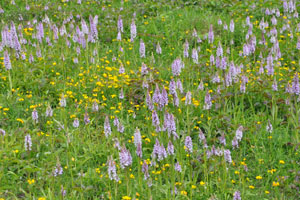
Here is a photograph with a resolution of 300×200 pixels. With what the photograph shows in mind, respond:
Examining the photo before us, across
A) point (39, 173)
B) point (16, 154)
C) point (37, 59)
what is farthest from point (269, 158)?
point (37, 59)

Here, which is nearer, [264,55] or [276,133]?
[276,133]

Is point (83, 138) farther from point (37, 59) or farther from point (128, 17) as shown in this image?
point (128, 17)

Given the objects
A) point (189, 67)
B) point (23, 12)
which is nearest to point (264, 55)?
point (189, 67)

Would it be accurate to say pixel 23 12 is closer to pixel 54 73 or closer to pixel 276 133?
pixel 54 73

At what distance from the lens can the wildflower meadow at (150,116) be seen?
13.8 ft

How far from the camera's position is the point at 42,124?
209 inches

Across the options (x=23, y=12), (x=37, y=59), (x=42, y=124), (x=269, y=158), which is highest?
(x=23, y=12)

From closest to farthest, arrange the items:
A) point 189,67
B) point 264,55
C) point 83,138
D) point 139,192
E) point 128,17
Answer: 1. point 139,192
2. point 83,138
3. point 189,67
4. point 264,55
5. point 128,17

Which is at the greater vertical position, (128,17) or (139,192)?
(128,17)

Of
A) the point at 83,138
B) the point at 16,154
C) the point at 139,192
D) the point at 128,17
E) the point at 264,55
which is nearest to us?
the point at 139,192

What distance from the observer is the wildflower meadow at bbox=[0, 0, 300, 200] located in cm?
419

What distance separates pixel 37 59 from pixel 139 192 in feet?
11.2

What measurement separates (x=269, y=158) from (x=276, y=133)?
519 millimetres

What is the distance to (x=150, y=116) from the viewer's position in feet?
17.9
